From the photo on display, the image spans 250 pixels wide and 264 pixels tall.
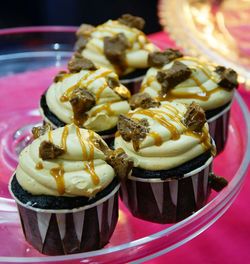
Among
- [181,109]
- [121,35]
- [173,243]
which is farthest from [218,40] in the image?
[173,243]

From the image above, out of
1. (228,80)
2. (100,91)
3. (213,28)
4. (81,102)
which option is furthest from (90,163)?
(213,28)

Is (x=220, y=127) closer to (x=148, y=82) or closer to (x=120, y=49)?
(x=148, y=82)

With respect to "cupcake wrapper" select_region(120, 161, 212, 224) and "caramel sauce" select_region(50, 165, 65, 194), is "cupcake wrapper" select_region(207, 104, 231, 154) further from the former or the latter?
"caramel sauce" select_region(50, 165, 65, 194)

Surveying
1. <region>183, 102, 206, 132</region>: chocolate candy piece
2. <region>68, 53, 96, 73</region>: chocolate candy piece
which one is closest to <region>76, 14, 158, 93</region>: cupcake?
<region>68, 53, 96, 73</region>: chocolate candy piece

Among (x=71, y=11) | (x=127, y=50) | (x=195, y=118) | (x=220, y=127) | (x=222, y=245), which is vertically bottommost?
(x=71, y=11)

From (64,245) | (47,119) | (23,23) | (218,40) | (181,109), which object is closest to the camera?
(64,245)

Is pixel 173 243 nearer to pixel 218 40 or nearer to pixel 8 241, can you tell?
pixel 8 241
